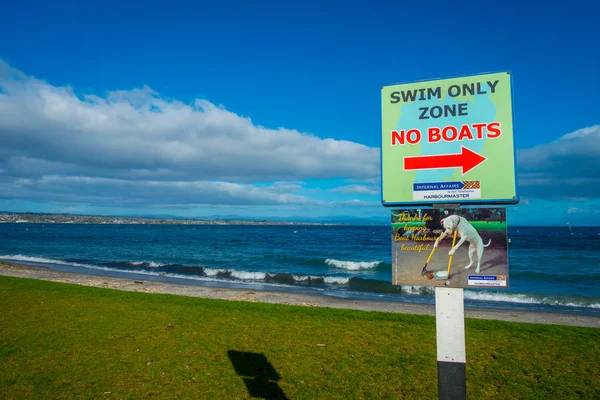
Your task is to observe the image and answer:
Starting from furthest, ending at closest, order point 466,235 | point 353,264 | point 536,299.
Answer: point 353,264, point 536,299, point 466,235

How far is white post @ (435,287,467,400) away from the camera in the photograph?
9.25 ft

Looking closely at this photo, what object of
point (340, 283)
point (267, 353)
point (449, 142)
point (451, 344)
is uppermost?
point (449, 142)

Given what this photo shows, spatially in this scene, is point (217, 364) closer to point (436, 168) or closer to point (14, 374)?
point (14, 374)

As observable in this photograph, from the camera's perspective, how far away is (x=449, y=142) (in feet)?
9.54

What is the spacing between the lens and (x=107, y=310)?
977 cm

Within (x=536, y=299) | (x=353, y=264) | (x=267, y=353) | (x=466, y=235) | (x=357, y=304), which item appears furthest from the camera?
(x=353, y=264)

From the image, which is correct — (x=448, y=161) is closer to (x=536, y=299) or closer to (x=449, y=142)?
(x=449, y=142)

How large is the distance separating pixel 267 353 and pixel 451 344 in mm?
4494

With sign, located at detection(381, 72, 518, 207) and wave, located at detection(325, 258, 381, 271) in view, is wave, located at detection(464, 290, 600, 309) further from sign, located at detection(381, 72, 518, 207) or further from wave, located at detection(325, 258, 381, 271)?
Answer: sign, located at detection(381, 72, 518, 207)

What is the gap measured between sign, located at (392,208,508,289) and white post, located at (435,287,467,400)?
4.7 inches

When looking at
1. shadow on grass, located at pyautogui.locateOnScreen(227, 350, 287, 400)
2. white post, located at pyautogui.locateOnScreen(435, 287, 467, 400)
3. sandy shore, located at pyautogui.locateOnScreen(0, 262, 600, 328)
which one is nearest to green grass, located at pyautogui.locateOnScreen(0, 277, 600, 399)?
shadow on grass, located at pyautogui.locateOnScreen(227, 350, 287, 400)

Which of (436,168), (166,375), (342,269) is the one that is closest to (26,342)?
(166,375)

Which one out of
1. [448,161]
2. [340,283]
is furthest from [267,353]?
[340,283]

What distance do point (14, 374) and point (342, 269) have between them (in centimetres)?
2622
